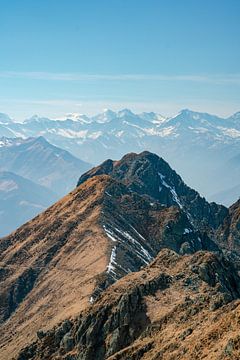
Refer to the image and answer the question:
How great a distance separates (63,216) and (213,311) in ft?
383

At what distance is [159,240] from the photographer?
189750 millimetres

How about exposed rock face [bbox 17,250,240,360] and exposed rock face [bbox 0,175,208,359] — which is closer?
exposed rock face [bbox 17,250,240,360]

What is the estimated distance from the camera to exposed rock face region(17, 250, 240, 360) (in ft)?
223

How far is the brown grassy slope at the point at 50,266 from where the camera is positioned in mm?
128125

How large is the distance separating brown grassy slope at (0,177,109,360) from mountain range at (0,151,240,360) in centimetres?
37

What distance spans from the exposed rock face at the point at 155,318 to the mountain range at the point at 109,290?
17 centimetres

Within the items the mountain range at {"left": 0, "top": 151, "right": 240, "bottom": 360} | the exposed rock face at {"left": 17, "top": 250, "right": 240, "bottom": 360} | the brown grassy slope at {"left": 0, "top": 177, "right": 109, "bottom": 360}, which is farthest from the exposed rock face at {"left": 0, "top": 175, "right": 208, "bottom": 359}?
the exposed rock face at {"left": 17, "top": 250, "right": 240, "bottom": 360}

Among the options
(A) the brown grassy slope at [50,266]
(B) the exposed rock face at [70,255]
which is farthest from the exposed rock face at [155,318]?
(A) the brown grassy slope at [50,266]

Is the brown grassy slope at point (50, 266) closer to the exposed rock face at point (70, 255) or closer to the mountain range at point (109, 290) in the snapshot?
the exposed rock face at point (70, 255)

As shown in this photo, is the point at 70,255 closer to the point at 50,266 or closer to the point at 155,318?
the point at 50,266

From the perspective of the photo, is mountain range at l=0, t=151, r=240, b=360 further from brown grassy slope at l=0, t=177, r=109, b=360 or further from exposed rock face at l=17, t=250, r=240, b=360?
brown grassy slope at l=0, t=177, r=109, b=360

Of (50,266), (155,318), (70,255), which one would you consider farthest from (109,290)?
(50,266)

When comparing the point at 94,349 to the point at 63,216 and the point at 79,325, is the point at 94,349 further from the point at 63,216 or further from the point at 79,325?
the point at 63,216

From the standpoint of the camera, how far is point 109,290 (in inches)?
3637
